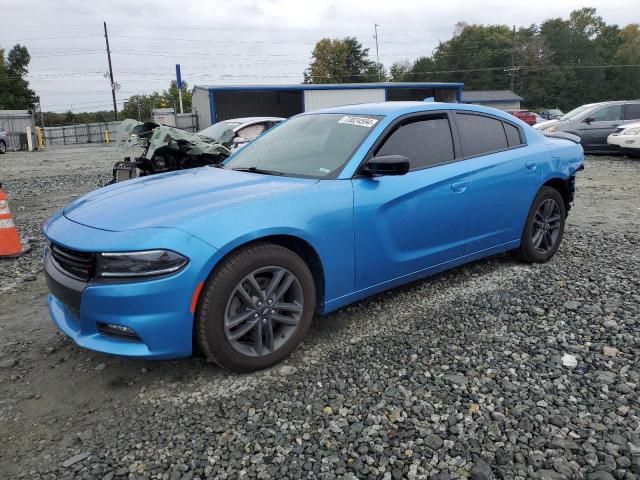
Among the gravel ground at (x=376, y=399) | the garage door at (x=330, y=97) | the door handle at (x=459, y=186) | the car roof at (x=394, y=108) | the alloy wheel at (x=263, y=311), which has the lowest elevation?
the gravel ground at (x=376, y=399)

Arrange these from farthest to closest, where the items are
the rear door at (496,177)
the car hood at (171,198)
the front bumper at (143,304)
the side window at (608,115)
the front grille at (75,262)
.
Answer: the side window at (608,115) → the rear door at (496,177) → the car hood at (171,198) → the front grille at (75,262) → the front bumper at (143,304)

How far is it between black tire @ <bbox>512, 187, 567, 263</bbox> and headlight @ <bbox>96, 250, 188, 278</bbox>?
3.27 metres

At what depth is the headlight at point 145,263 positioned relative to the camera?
2.59 m

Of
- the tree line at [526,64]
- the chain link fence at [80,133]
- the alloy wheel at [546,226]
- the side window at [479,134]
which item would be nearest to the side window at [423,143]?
the side window at [479,134]

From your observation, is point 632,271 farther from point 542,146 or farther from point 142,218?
point 142,218

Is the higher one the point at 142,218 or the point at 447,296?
the point at 142,218

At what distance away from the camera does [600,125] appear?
1429 cm

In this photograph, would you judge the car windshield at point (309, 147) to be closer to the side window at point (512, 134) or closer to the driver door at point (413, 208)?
the driver door at point (413, 208)

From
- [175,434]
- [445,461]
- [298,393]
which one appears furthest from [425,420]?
[175,434]

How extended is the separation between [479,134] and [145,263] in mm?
2955

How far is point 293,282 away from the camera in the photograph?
303 cm

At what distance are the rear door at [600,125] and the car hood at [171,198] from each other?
44.6ft

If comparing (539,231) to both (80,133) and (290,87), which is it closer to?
(290,87)

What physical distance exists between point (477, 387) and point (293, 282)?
1174 millimetres
